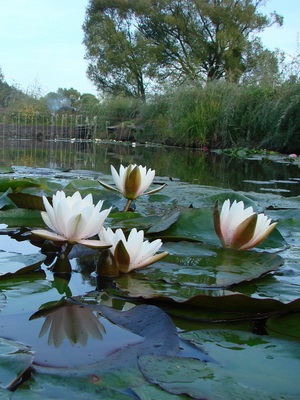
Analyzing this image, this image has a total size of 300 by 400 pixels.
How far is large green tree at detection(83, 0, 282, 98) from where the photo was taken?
56.9ft

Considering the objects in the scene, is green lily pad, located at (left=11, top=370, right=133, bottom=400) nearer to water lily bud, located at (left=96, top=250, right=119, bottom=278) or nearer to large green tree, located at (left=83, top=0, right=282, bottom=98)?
water lily bud, located at (left=96, top=250, right=119, bottom=278)

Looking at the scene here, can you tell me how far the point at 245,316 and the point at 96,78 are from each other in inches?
779

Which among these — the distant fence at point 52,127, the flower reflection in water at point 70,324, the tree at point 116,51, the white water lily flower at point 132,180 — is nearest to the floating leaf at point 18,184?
the white water lily flower at point 132,180

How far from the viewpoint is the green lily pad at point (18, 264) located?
2.31ft

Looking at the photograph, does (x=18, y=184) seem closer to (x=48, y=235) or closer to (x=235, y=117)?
(x=48, y=235)

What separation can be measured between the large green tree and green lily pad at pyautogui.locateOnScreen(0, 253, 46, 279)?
55.1 feet

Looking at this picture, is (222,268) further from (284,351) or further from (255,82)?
(255,82)

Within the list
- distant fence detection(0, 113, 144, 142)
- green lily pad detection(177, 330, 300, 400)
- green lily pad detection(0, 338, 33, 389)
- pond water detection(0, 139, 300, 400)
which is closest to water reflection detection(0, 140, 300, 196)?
pond water detection(0, 139, 300, 400)

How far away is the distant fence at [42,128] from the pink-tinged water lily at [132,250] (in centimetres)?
1396

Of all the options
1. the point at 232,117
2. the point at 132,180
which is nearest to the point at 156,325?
the point at 132,180

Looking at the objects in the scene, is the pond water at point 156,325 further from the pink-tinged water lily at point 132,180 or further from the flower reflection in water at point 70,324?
the pink-tinged water lily at point 132,180

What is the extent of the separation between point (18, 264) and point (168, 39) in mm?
18730

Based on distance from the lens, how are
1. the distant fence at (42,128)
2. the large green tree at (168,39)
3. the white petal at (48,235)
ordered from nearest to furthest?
the white petal at (48,235) < the distant fence at (42,128) < the large green tree at (168,39)

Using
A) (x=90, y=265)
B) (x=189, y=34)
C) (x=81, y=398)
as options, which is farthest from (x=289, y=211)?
(x=189, y=34)
